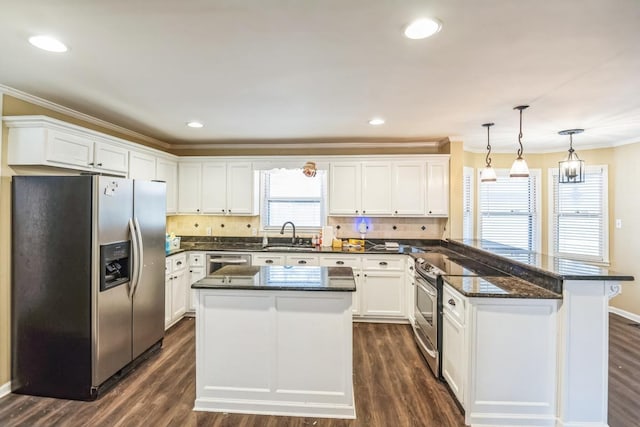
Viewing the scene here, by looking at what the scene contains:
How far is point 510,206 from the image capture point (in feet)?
16.7

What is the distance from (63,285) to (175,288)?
1.56 meters

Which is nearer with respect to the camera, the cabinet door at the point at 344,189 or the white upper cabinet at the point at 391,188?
the white upper cabinet at the point at 391,188

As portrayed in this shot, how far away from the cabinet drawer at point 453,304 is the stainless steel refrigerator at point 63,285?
282cm

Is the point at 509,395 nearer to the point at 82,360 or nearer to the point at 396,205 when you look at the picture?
the point at 396,205

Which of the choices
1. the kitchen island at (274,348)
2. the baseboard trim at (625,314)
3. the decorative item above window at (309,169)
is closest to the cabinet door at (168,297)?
the kitchen island at (274,348)

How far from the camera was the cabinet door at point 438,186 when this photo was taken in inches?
171

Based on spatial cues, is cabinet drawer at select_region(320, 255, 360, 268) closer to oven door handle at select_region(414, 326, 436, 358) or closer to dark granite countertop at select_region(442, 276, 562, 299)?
oven door handle at select_region(414, 326, 436, 358)

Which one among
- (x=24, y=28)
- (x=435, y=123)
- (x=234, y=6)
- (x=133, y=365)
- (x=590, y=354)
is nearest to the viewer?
(x=234, y=6)

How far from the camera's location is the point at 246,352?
2.29 metres

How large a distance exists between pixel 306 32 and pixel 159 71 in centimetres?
122

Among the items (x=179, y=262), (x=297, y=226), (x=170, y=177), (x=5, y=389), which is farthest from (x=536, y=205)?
(x=5, y=389)

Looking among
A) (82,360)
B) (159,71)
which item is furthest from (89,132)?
(82,360)

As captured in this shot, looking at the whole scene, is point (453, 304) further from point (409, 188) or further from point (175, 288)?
point (175, 288)

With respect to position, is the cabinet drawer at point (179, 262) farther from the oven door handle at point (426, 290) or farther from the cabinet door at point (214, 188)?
the oven door handle at point (426, 290)
